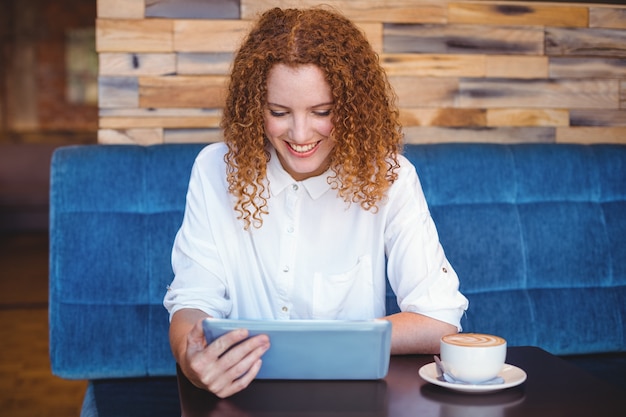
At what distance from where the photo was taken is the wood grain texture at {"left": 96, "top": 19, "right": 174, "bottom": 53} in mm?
2537

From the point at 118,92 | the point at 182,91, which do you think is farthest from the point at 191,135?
the point at 118,92

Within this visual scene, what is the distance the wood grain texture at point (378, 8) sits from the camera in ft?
8.52

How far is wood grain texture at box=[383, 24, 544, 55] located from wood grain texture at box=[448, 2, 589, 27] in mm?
24

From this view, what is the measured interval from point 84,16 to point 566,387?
1004 cm

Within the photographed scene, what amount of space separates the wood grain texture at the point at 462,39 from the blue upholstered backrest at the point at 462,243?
1.46 feet

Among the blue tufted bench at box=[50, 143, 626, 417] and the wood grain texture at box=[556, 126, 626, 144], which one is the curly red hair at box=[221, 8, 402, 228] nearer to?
the blue tufted bench at box=[50, 143, 626, 417]

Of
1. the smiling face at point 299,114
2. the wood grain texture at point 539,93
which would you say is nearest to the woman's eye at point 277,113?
the smiling face at point 299,114

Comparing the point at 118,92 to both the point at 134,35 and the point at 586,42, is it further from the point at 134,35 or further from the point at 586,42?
the point at 586,42

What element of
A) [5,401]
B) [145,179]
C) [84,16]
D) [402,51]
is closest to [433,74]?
[402,51]

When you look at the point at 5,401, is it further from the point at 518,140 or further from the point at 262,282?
the point at 518,140

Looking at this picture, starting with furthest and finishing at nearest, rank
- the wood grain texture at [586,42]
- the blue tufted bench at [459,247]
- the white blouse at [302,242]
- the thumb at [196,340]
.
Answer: the wood grain texture at [586,42] → the blue tufted bench at [459,247] → the white blouse at [302,242] → the thumb at [196,340]

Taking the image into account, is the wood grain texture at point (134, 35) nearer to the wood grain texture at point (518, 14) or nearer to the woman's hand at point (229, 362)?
the wood grain texture at point (518, 14)

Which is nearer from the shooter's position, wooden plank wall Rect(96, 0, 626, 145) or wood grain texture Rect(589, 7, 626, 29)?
wooden plank wall Rect(96, 0, 626, 145)

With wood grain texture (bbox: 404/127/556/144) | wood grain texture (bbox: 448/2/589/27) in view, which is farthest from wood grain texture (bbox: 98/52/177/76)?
wood grain texture (bbox: 448/2/589/27)
